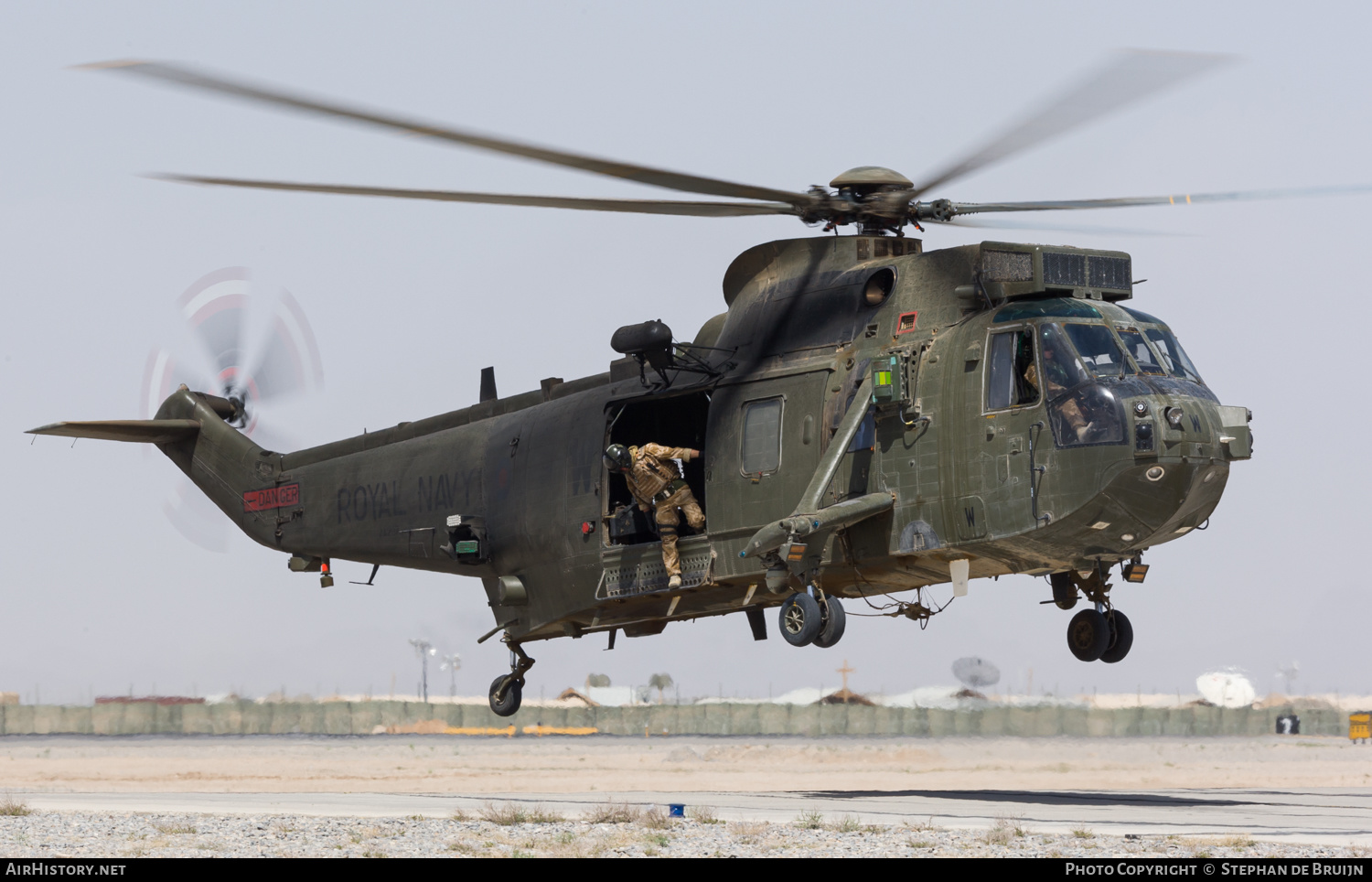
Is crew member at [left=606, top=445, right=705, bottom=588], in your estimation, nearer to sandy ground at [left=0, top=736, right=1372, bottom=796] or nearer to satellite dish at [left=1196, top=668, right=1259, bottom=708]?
sandy ground at [left=0, top=736, right=1372, bottom=796]

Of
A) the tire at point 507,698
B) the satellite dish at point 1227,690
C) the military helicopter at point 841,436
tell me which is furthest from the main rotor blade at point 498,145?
the satellite dish at point 1227,690

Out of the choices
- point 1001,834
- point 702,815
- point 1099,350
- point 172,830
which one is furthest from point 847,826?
point 172,830

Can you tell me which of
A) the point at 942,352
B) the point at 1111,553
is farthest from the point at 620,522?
the point at 1111,553

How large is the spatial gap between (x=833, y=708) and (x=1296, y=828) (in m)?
27.4

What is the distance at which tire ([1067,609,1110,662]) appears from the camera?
17.2 meters

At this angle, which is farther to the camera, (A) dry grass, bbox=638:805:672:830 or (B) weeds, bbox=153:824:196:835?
(A) dry grass, bbox=638:805:672:830

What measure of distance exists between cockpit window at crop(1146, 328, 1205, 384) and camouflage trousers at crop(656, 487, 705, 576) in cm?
545

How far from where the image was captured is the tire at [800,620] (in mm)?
15883

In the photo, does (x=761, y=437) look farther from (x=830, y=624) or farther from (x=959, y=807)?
(x=959, y=807)

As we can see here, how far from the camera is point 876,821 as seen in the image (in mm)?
14922

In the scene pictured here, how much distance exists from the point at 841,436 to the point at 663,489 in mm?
2639

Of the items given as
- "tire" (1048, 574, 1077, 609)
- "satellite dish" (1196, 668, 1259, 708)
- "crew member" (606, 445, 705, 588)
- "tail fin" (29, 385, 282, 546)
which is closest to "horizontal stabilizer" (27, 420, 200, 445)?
"tail fin" (29, 385, 282, 546)

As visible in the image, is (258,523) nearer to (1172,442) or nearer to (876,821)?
(876,821)

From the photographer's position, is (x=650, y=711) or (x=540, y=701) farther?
(x=540, y=701)
